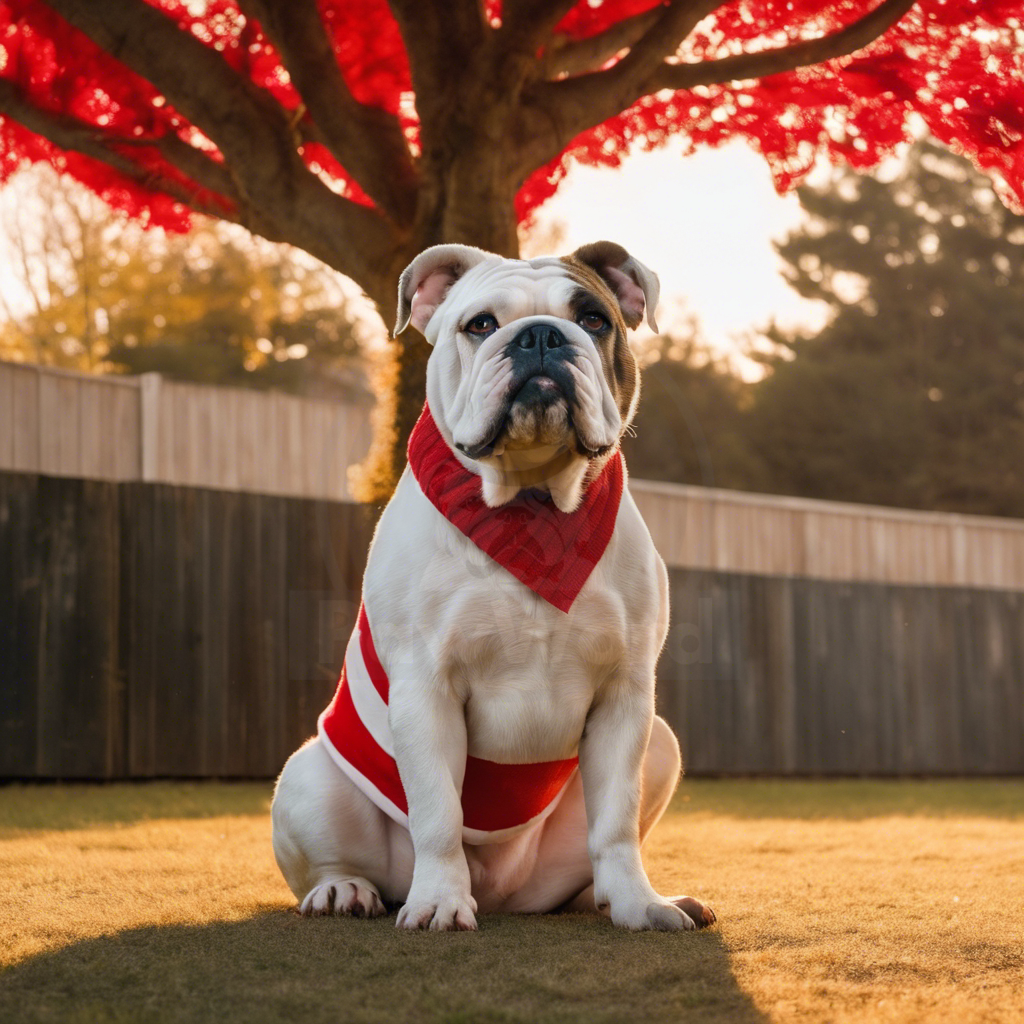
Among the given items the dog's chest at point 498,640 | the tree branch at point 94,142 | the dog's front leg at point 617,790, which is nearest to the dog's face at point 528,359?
the dog's chest at point 498,640

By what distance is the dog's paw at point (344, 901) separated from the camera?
275cm

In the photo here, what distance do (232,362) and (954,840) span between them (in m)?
18.2

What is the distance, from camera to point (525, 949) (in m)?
2.29

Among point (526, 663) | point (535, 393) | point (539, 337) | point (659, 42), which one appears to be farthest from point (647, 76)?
point (526, 663)

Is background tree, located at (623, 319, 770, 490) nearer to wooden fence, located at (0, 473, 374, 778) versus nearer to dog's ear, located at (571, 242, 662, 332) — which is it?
wooden fence, located at (0, 473, 374, 778)

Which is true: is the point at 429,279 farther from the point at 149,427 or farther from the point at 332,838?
the point at 149,427

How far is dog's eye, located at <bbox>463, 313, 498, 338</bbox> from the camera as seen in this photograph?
265cm

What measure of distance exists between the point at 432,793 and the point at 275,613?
18.4 ft

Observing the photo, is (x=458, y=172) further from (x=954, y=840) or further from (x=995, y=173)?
(x=954, y=840)

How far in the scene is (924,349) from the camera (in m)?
24.3

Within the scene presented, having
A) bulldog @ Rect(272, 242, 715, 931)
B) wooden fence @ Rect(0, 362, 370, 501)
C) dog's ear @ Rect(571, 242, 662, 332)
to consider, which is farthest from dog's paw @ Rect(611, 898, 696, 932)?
wooden fence @ Rect(0, 362, 370, 501)

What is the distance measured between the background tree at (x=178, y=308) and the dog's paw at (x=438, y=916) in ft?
50.9

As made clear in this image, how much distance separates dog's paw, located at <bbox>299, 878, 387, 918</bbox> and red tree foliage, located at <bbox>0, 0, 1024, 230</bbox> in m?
2.92

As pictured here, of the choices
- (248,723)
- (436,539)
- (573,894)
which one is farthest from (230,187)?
(248,723)
